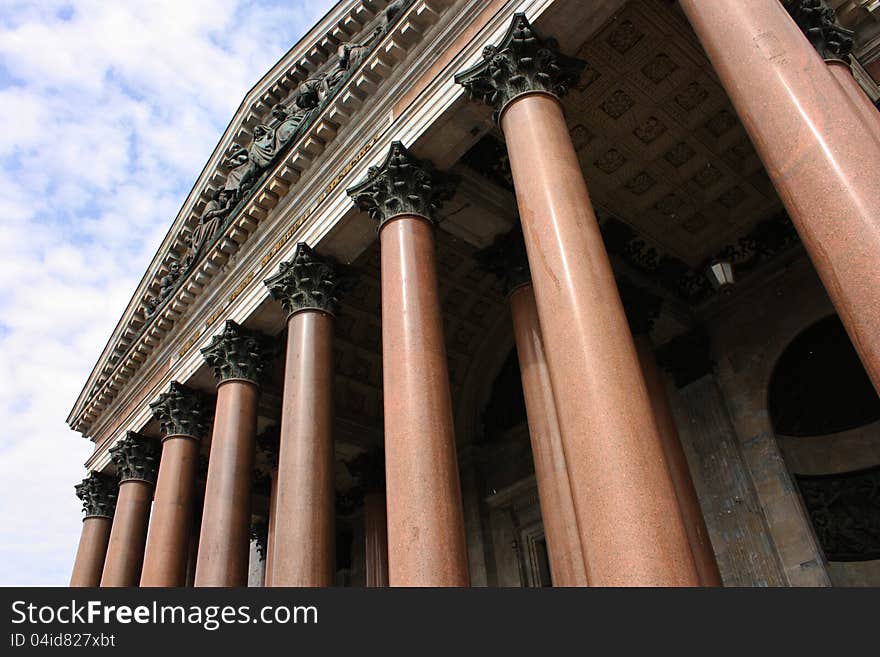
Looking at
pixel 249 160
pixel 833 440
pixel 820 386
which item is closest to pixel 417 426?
pixel 833 440

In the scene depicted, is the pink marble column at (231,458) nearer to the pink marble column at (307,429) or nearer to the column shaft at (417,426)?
the pink marble column at (307,429)

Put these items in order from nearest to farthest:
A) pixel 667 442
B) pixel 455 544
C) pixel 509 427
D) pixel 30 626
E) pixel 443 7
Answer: pixel 30 626
pixel 455 544
pixel 443 7
pixel 667 442
pixel 509 427

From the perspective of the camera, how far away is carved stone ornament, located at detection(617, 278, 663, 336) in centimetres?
1121

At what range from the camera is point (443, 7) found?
29.8ft

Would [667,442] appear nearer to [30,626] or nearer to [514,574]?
[514,574]

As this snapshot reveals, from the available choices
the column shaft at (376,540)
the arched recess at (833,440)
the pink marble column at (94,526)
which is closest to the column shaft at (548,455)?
the arched recess at (833,440)

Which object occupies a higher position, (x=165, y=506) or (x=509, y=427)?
(x=509, y=427)

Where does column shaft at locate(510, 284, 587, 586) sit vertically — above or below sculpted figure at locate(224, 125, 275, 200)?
below

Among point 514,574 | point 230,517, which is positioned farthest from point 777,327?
point 230,517

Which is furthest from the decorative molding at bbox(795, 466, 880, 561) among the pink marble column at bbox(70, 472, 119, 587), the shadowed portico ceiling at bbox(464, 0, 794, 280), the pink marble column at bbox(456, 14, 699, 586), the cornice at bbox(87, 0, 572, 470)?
the pink marble column at bbox(70, 472, 119, 587)

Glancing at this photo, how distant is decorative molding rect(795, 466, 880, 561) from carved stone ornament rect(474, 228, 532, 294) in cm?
529

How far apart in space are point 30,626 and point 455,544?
357 centimetres

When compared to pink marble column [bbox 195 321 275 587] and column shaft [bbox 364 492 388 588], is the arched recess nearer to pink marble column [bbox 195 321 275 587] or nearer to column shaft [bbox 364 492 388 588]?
column shaft [bbox 364 492 388 588]

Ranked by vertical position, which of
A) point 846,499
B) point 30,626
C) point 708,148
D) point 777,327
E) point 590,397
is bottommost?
point 30,626
